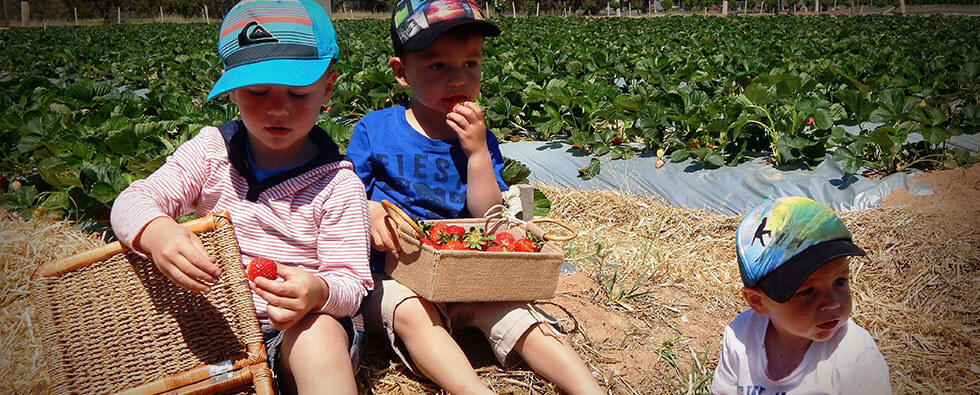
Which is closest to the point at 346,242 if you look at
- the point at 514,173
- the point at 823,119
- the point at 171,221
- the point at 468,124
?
the point at 171,221

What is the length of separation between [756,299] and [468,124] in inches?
42.4

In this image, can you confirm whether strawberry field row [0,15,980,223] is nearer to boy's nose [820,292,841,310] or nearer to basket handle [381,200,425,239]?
basket handle [381,200,425,239]

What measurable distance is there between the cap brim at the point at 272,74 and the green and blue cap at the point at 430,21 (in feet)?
1.74

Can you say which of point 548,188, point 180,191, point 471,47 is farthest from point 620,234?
point 180,191

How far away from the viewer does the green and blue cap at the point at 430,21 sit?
2.38 metres

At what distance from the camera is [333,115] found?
616cm

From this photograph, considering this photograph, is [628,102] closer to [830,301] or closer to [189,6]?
[830,301]

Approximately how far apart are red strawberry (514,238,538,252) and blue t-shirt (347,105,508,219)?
11.0 inches

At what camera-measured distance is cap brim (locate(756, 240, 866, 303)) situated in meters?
1.54

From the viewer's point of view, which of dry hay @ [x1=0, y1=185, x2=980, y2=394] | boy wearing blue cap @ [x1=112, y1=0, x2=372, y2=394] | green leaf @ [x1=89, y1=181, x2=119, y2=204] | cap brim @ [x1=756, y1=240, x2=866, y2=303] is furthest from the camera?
green leaf @ [x1=89, y1=181, x2=119, y2=204]

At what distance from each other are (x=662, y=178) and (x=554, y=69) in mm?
3973

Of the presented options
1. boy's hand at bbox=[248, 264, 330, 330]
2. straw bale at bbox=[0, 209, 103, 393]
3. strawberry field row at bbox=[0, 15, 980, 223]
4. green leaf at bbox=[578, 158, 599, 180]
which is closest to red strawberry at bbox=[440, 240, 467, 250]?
boy's hand at bbox=[248, 264, 330, 330]

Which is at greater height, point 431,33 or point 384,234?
point 431,33

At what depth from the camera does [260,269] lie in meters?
1.71
